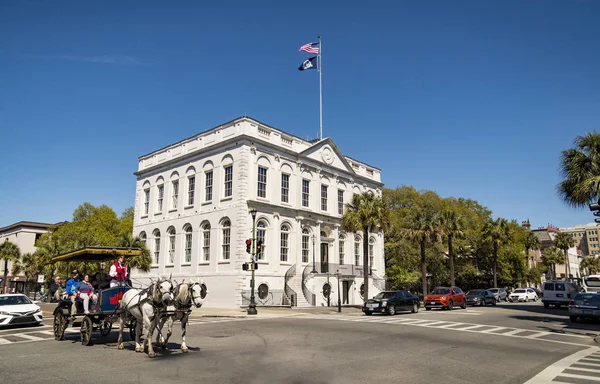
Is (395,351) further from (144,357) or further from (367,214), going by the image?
(367,214)

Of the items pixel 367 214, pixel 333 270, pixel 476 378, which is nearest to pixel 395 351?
pixel 476 378

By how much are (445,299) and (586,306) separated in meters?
11.3

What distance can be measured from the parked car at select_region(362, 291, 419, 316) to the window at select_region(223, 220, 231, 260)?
1253 cm

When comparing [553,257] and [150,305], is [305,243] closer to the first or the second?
[150,305]

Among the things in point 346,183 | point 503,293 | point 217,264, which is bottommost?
point 503,293

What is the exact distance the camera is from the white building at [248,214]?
3509 cm

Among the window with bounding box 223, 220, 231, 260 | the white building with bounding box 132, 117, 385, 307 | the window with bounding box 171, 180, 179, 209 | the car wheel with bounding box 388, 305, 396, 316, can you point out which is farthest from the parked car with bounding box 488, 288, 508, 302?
the window with bounding box 171, 180, 179, 209

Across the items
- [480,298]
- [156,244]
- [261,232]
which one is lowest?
[480,298]

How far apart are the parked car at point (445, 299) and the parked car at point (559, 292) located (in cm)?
719

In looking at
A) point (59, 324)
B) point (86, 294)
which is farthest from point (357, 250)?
point (86, 294)

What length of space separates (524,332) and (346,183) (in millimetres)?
28928

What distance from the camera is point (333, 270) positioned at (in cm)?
4069

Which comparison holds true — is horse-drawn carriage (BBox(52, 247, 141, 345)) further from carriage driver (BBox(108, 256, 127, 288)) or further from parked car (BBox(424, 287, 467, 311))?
parked car (BBox(424, 287, 467, 311))

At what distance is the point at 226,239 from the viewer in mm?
35625
